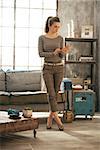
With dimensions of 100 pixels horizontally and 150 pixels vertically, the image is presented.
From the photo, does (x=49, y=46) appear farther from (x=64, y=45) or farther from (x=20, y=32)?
(x=20, y=32)

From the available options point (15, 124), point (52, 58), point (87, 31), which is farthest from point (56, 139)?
point (87, 31)

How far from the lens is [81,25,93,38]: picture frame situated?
274 inches

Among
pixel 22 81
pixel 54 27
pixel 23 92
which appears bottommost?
pixel 23 92

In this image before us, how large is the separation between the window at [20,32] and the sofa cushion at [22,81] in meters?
0.68

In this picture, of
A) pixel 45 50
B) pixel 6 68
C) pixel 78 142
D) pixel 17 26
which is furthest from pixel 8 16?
pixel 78 142

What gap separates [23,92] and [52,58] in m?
1.61

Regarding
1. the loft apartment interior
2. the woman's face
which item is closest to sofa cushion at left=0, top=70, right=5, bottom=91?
the loft apartment interior

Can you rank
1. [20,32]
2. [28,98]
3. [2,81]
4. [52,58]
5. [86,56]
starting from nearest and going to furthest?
[52,58]
[28,98]
[2,81]
[86,56]
[20,32]

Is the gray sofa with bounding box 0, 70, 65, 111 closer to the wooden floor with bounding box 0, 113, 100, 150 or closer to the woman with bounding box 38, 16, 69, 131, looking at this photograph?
the wooden floor with bounding box 0, 113, 100, 150

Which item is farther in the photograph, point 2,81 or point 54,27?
point 2,81

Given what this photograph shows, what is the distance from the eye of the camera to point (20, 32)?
7105 millimetres

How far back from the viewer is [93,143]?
3.81m

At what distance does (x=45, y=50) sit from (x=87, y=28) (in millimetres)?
2612

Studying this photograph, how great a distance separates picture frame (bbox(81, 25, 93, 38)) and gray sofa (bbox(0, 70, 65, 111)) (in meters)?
1.26
